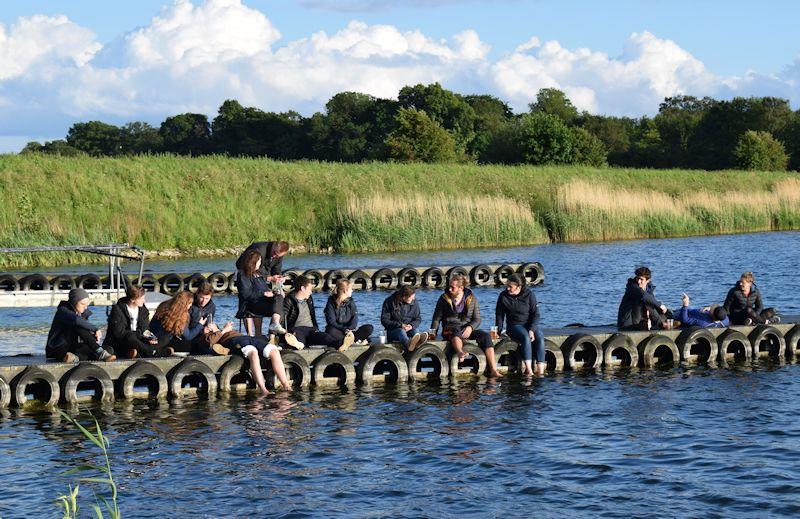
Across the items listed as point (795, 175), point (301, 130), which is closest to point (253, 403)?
point (795, 175)

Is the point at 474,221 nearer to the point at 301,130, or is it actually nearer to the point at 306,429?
the point at 306,429

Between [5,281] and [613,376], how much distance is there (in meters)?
19.0

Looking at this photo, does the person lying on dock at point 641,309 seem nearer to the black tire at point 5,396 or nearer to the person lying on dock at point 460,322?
the person lying on dock at point 460,322

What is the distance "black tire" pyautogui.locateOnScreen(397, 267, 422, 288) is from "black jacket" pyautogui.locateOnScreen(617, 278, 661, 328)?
14.7 meters

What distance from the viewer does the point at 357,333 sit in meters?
18.3

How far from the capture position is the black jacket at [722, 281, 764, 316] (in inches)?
788

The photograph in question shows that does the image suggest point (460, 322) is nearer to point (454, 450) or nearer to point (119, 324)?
point (454, 450)

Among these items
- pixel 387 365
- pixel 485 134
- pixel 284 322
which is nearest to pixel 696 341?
pixel 387 365

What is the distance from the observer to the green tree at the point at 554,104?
117m

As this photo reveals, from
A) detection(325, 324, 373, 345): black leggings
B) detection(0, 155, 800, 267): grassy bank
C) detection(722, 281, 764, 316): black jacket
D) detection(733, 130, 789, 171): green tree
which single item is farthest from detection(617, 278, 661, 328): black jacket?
detection(733, 130, 789, 171): green tree

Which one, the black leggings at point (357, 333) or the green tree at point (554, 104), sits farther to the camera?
the green tree at point (554, 104)

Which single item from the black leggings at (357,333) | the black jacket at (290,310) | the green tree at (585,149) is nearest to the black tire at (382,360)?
the black leggings at (357,333)

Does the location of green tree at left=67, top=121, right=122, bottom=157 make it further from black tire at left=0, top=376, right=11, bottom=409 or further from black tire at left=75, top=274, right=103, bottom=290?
black tire at left=0, top=376, right=11, bottom=409

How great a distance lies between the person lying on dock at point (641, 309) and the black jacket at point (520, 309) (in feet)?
7.02
